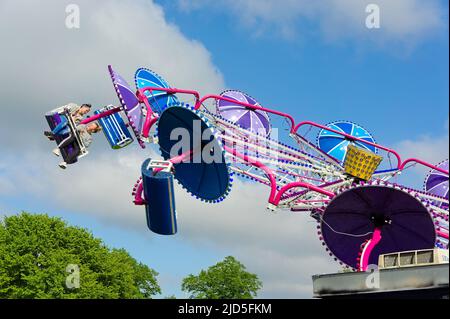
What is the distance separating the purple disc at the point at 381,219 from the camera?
3553 cm

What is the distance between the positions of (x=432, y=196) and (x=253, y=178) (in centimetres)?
1281

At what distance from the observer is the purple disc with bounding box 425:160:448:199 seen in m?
54.1

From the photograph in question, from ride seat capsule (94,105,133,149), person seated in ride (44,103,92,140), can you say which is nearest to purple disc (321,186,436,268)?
ride seat capsule (94,105,133,149)

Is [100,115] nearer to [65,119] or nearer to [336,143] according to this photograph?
[65,119]

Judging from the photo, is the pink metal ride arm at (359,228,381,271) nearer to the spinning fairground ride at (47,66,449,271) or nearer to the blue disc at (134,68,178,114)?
the spinning fairground ride at (47,66,449,271)

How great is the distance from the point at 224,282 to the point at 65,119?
46318 millimetres

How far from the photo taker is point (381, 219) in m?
37.0

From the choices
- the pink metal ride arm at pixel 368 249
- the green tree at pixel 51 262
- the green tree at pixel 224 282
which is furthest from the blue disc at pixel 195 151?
the green tree at pixel 224 282

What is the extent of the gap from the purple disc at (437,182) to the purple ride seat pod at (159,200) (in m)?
27.6

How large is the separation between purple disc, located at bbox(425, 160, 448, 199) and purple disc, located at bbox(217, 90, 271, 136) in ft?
47.0

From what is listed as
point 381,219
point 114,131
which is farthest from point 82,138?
point 381,219

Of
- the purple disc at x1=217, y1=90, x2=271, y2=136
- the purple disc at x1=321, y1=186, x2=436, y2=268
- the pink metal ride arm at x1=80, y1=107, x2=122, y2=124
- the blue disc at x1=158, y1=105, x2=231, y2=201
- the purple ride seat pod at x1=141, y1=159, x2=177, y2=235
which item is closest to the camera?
the purple ride seat pod at x1=141, y1=159, x2=177, y2=235

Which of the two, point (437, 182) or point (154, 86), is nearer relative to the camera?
point (154, 86)

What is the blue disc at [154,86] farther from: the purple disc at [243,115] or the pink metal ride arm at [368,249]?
the pink metal ride arm at [368,249]
